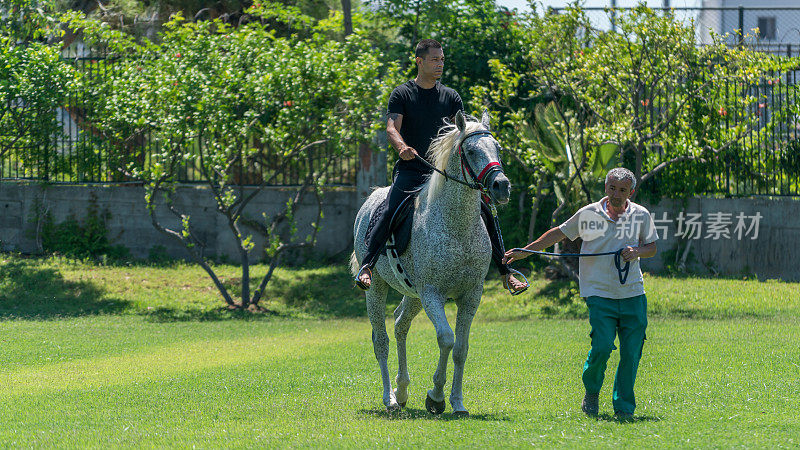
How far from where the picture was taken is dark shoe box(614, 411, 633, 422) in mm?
7625

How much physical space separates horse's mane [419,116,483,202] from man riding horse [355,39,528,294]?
0.31 m

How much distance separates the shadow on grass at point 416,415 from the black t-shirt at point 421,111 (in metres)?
2.24

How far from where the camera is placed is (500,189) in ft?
23.2

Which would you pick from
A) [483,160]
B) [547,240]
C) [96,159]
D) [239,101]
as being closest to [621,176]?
[547,240]

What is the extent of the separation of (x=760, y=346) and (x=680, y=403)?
435 centimetres

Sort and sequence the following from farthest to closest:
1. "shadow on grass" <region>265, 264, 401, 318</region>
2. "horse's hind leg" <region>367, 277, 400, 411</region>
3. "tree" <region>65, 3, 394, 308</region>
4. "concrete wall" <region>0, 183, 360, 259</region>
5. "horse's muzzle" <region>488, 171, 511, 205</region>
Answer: "concrete wall" <region>0, 183, 360, 259</region>
"shadow on grass" <region>265, 264, 401, 318</region>
"tree" <region>65, 3, 394, 308</region>
"horse's hind leg" <region>367, 277, 400, 411</region>
"horse's muzzle" <region>488, 171, 511, 205</region>

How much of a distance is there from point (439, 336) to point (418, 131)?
1986 millimetres

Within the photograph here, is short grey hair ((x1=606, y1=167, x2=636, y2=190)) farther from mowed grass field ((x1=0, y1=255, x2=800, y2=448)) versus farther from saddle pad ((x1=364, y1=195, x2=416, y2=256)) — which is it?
mowed grass field ((x1=0, y1=255, x2=800, y2=448))

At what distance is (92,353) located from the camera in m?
13.1

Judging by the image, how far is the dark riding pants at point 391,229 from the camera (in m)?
8.54

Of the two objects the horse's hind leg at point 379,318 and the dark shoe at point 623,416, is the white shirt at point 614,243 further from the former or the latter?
the horse's hind leg at point 379,318

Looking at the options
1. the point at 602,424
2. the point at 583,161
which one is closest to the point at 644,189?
the point at 583,161

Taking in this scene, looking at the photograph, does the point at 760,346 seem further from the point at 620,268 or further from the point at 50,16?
the point at 50,16

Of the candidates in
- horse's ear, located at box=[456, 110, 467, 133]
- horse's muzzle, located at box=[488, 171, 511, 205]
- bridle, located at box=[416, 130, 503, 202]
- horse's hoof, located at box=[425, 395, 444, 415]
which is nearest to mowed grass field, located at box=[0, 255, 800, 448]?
horse's hoof, located at box=[425, 395, 444, 415]
